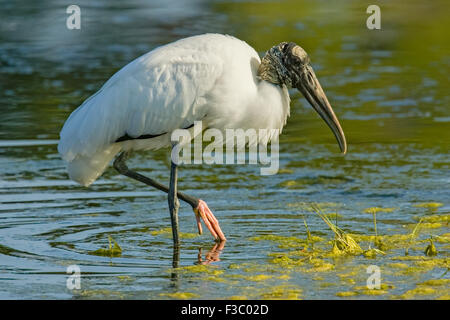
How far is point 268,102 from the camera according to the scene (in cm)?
742

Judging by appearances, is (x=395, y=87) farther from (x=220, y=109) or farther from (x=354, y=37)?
(x=220, y=109)

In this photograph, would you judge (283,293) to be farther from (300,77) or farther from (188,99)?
(300,77)

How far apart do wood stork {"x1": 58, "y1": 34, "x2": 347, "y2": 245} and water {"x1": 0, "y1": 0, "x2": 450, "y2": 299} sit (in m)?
0.61

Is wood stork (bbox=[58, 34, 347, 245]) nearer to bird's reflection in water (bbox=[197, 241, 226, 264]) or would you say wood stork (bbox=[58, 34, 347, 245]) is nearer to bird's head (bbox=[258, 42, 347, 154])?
bird's head (bbox=[258, 42, 347, 154])

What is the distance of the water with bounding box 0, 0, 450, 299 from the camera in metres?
6.31

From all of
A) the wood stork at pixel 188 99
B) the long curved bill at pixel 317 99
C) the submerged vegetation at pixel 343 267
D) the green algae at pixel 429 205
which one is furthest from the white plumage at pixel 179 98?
the green algae at pixel 429 205

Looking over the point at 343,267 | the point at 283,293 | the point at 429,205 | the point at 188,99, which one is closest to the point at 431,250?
the point at 343,267

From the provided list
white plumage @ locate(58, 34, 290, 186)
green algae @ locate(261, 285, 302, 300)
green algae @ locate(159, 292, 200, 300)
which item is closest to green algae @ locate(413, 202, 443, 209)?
white plumage @ locate(58, 34, 290, 186)

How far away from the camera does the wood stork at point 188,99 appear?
23.7ft

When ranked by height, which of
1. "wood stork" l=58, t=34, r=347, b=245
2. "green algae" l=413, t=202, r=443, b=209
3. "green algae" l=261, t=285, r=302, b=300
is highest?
"wood stork" l=58, t=34, r=347, b=245

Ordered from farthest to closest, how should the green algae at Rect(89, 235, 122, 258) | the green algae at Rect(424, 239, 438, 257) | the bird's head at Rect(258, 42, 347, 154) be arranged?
the bird's head at Rect(258, 42, 347, 154), the green algae at Rect(89, 235, 122, 258), the green algae at Rect(424, 239, 438, 257)

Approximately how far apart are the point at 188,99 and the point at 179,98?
2.6 inches

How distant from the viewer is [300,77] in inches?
304

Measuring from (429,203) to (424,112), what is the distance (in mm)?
4147
